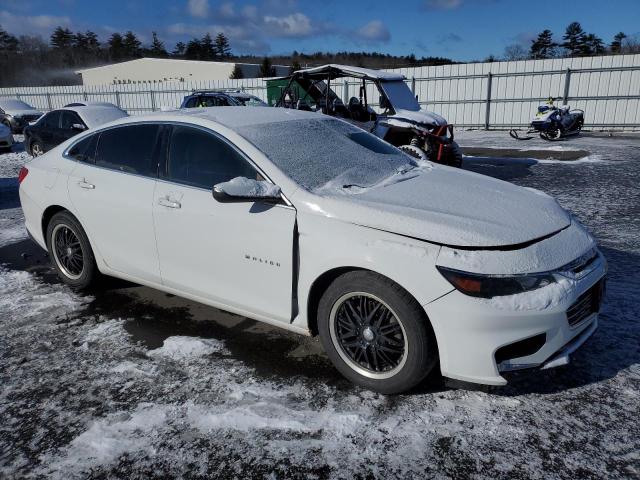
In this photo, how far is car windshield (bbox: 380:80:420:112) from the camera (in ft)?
35.0

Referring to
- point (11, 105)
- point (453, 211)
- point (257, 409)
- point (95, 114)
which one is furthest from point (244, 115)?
point (11, 105)

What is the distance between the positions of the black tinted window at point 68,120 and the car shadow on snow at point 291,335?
7.91 metres

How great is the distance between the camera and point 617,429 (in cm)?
255

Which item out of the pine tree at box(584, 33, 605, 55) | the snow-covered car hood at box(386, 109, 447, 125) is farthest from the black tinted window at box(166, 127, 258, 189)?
the pine tree at box(584, 33, 605, 55)

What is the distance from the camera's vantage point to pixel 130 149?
3.93 meters

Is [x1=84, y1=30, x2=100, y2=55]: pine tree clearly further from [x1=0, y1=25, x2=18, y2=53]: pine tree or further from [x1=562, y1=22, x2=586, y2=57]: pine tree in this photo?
[x1=562, y1=22, x2=586, y2=57]: pine tree

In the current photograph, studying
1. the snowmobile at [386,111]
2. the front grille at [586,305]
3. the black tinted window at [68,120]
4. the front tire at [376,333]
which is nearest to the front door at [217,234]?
the front tire at [376,333]

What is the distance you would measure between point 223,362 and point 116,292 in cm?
179

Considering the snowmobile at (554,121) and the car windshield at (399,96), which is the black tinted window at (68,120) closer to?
the car windshield at (399,96)

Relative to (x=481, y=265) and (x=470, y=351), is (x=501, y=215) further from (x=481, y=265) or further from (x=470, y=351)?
(x=470, y=351)

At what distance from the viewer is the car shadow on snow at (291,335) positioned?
3021 millimetres

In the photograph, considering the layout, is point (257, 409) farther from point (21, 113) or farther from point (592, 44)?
point (592, 44)

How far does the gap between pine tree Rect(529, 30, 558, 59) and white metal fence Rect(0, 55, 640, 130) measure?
3380 centimetres

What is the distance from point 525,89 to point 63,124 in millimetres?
16759
